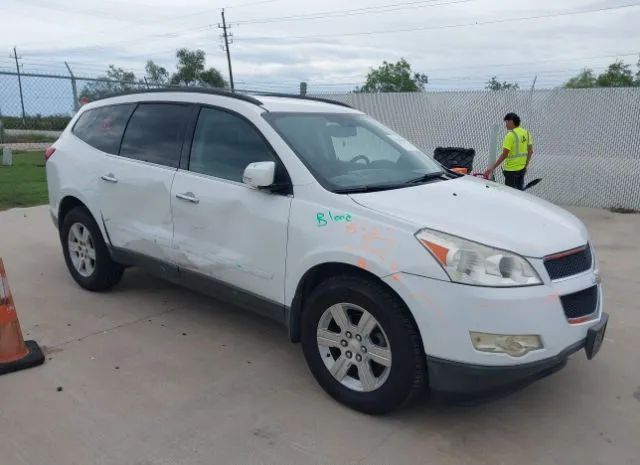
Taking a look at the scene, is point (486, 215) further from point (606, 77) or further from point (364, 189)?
point (606, 77)

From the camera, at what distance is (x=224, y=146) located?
396 centimetres

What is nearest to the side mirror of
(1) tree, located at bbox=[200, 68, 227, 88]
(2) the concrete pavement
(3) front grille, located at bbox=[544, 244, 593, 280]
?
(2) the concrete pavement

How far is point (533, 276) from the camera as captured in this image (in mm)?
2809

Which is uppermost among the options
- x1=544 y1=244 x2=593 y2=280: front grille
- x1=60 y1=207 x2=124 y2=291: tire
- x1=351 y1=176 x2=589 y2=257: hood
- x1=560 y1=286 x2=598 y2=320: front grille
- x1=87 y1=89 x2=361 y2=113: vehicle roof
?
x1=87 y1=89 x2=361 y2=113: vehicle roof

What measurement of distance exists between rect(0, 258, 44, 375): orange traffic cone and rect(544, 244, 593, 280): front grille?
327cm

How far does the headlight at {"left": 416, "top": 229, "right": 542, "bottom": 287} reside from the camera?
2.76 metres

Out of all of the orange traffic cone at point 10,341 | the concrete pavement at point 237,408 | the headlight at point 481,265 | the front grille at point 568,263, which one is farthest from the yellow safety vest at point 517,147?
the orange traffic cone at point 10,341

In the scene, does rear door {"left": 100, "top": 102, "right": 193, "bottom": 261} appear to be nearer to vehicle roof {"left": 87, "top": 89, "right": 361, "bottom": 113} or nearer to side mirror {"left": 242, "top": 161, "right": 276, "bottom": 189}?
vehicle roof {"left": 87, "top": 89, "right": 361, "bottom": 113}

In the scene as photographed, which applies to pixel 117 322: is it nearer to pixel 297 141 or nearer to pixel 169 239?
pixel 169 239

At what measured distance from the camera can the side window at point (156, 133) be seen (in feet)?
14.0

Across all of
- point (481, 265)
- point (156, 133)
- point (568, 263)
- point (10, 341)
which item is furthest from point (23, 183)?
point (568, 263)

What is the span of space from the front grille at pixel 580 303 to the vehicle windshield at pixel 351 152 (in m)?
1.20

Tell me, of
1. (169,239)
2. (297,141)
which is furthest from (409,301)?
(169,239)

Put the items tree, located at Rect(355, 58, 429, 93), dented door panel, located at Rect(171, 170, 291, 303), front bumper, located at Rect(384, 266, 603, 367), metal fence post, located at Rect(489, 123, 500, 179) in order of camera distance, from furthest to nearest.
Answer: tree, located at Rect(355, 58, 429, 93) < metal fence post, located at Rect(489, 123, 500, 179) < dented door panel, located at Rect(171, 170, 291, 303) < front bumper, located at Rect(384, 266, 603, 367)
